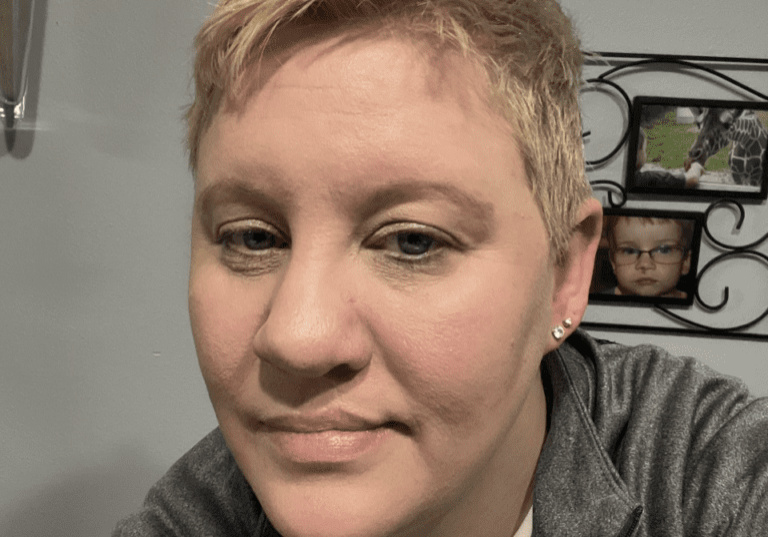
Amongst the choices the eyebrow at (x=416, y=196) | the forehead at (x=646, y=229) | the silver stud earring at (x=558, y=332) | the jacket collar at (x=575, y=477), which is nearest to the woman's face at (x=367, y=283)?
the eyebrow at (x=416, y=196)

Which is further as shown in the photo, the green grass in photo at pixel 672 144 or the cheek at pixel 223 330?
the green grass in photo at pixel 672 144

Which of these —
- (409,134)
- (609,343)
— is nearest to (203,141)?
(409,134)

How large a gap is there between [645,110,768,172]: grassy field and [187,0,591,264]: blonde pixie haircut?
1.39ft

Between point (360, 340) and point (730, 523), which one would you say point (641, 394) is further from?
point (360, 340)

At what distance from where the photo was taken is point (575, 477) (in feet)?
2.29

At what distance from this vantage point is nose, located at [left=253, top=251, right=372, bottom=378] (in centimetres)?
46

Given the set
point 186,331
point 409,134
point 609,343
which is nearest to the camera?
point 409,134

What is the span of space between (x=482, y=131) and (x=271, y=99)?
7.5 inches

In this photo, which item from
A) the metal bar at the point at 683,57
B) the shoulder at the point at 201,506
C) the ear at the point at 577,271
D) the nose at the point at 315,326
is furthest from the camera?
the metal bar at the point at 683,57

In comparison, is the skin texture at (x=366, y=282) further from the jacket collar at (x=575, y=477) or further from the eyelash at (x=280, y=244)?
the jacket collar at (x=575, y=477)

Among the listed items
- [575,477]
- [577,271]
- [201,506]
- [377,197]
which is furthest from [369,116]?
[201,506]

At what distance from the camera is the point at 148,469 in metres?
1.14

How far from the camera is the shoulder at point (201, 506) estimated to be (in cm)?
78

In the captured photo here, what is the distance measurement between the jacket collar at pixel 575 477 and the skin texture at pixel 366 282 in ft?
0.66
